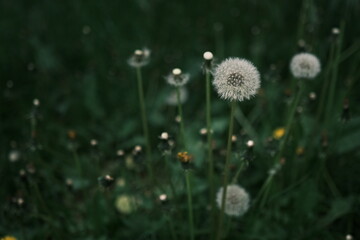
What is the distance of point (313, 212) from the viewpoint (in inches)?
81.1

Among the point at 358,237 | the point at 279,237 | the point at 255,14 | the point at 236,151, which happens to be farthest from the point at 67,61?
the point at 358,237

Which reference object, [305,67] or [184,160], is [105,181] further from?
[305,67]

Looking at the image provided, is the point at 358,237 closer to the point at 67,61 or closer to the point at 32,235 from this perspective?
the point at 32,235

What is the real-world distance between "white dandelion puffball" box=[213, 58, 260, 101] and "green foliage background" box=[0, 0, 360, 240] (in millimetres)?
424

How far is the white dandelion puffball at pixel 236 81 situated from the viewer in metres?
1.33

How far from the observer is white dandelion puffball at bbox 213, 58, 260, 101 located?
4.36 feet

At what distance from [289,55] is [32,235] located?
212 cm

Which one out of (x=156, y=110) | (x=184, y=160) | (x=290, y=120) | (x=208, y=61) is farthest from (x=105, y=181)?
(x=156, y=110)

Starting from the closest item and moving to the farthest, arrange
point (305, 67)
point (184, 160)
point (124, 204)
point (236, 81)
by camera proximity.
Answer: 1. point (236, 81)
2. point (184, 160)
3. point (305, 67)
4. point (124, 204)

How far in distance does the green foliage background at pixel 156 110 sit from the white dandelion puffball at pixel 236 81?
0.42m

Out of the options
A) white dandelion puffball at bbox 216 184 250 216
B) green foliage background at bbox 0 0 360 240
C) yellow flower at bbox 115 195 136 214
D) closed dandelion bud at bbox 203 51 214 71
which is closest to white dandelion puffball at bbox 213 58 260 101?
closed dandelion bud at bbox 203 51 214 71

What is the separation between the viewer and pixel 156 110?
276 centimetres

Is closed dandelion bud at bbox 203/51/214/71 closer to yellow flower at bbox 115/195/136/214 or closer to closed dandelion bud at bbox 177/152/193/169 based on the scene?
closed dandelion bud at bbox 177/152/193/169

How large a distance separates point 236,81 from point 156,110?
1.47 meters
